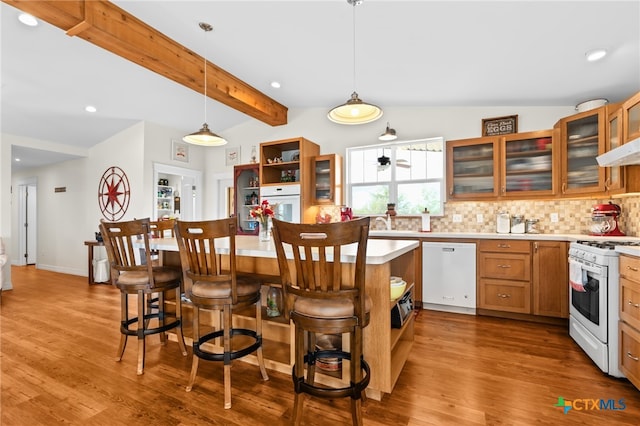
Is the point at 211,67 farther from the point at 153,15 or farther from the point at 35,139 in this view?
the point at 35,139

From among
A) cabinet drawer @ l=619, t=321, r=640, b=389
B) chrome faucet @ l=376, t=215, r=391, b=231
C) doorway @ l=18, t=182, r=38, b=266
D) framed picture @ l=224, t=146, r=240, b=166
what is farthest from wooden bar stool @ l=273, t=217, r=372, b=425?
doorway @ l=18, t=182, r=38, b=266

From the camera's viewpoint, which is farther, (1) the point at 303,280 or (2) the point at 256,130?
(2) the point at 256,130

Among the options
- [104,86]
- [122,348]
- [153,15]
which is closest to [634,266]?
[122,348]

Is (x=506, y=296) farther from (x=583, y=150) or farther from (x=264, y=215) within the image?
(x=264, y=215)

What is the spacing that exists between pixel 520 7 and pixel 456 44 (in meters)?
0.56

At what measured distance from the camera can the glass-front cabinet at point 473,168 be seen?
12.1ft

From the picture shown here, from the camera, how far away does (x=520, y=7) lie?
2.13m

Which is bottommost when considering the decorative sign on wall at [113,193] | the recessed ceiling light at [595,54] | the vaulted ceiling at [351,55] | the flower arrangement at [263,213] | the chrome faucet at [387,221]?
the chrome faucet at [387,221]

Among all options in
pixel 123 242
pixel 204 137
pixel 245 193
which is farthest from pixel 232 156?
pixel 123 242

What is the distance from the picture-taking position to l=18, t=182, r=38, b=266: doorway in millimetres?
7254

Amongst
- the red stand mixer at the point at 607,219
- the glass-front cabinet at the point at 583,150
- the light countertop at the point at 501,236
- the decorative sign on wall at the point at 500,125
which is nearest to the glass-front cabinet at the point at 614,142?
the glass-front cabinet at the point at 583,150

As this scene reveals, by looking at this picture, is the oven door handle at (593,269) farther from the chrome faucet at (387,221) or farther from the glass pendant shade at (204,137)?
the glass pendant shade at (204,137)

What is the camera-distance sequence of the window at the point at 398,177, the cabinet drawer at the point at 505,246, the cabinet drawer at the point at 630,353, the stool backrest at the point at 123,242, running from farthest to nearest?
the window at the point at 398,177
the cabinet drawer at the point at 505,246
the stool backrest at the point at 123,242
the cabinet drawer at the point at 630,353

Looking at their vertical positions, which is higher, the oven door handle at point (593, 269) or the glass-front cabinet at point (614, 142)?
the glass-front cabinet at point (614, 142)
